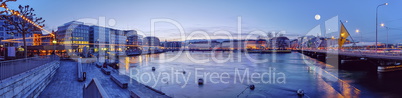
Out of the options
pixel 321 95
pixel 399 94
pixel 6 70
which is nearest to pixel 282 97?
pixel 321 95

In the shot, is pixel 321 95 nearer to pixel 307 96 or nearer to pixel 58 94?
pixel 307 96

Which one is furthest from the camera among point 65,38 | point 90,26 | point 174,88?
point 90,26

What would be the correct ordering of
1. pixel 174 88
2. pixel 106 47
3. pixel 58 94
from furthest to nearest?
pixel 106 47 < pixel 174 88 < pixel 58 94

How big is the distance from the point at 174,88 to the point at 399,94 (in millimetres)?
20775

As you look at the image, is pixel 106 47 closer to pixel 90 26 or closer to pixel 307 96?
pixel 90 26

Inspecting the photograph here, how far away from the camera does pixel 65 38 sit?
4729 inches

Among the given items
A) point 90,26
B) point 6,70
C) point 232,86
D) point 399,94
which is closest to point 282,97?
point 232,86

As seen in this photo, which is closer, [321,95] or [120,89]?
[120,89]

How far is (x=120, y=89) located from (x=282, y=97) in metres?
Result: 13.4

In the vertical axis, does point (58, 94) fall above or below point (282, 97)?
above

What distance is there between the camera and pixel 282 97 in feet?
65.4

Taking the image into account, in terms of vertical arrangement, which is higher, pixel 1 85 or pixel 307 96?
pixel 1 85

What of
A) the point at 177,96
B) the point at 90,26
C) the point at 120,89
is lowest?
the point at 177,96

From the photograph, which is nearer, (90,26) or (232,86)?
(232,86)
